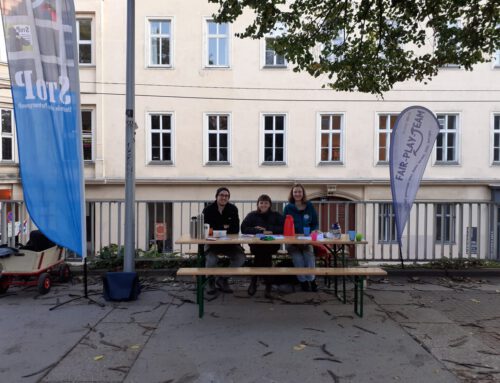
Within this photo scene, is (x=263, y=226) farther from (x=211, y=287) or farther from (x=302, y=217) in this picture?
(x=211, y=287)

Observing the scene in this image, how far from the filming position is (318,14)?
7.38 m

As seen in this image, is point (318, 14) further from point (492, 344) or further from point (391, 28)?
point (492, 344)

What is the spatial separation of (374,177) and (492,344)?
1371cm

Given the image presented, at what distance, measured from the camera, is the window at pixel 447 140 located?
1769cm

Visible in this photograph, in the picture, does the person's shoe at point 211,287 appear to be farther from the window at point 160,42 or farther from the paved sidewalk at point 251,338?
the window at point 160,42

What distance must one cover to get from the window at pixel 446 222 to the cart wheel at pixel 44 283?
256 inches

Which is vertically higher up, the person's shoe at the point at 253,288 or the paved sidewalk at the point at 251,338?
the person's shoe at the point at 253,288

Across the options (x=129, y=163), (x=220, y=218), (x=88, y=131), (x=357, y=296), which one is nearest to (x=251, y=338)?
(x=357, y=296)

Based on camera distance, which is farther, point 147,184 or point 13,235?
point 147,184

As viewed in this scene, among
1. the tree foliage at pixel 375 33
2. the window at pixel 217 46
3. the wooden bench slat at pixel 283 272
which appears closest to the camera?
the wooden bench slat at pixel 283 272

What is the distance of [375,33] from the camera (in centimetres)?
782

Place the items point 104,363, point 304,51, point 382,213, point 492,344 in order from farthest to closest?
point 382,213 < point 304,51 < point 492,344 < point 104,363

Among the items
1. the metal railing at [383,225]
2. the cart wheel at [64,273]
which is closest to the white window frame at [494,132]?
the metal railing at [383,225]

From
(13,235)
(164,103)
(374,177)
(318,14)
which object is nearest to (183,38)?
(164,103)
